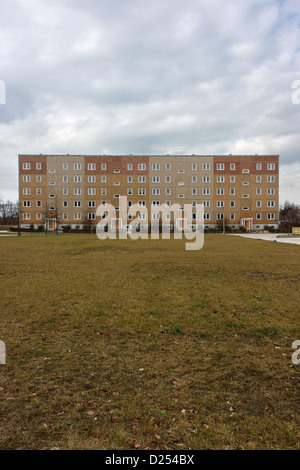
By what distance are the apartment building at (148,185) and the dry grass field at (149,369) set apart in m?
65.0

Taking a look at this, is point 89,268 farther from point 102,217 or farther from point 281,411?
point 102,217

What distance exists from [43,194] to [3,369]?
75013 mm

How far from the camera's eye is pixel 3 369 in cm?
477

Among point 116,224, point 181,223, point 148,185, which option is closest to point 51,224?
point 116,224

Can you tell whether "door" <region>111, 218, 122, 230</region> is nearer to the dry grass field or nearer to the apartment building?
the apartment building

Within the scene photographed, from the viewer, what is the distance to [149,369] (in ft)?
15.7

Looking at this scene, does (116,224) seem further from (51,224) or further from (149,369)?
(149,369)

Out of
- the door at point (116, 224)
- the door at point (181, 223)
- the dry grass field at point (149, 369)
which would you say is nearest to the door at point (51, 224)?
the door at point (116, 224)

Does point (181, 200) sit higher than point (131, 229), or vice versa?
point (181, 200)
